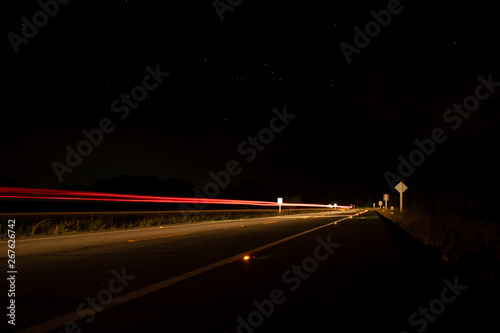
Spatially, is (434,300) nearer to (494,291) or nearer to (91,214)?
(494,291)

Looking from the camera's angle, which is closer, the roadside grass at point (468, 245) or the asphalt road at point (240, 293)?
the asphalt road at point (240, 293)

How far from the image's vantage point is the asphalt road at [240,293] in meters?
4.87

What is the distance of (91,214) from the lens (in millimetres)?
24031

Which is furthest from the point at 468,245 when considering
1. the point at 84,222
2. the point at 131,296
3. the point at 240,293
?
the point at 84,222

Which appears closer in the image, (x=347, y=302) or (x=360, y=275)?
(x=347, y=302)

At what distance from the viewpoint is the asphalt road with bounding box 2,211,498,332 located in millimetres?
4871

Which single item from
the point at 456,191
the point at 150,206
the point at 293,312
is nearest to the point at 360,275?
the point at 293,312

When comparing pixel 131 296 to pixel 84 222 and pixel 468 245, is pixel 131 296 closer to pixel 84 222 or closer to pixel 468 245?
pixel 468 245

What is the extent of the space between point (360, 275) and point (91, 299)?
14.9 feet

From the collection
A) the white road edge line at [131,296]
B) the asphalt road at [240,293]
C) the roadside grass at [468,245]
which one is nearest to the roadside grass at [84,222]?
the asphalt road at [240,293]

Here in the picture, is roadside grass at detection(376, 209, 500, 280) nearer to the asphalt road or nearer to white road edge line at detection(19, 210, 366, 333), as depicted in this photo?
the asphalt road

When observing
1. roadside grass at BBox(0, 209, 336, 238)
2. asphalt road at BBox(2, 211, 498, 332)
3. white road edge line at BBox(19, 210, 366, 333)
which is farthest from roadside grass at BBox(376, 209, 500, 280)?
roadside grass at BBox(0, 209, 336, 238)

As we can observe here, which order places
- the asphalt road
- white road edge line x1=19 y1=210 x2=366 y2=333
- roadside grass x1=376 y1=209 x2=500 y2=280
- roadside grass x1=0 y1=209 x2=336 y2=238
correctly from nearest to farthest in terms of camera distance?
white road edge line x1=19 y1=210 x2=366 y2=333 → the asphalt road → roadside grass x1=376 y1=209 x2=500 y2=280 → roadside grass x1=0 y1=209 x2=336 y2=238

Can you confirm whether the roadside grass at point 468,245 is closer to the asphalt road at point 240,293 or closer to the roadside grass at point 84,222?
the asphalt road at point 240,293
